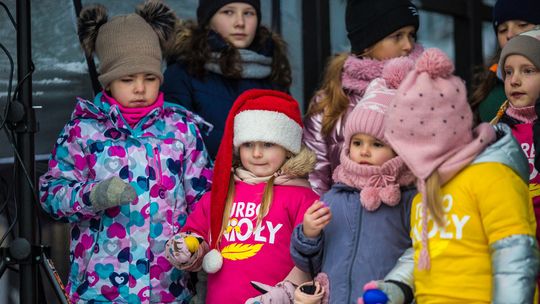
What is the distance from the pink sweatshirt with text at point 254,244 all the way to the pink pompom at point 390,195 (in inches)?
19.2

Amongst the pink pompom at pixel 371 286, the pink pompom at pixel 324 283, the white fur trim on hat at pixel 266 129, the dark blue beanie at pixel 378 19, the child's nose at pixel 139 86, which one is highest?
the dark blue beanie at pixel 378 19

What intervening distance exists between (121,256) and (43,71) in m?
1.08

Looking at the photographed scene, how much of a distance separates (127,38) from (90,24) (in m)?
0.21

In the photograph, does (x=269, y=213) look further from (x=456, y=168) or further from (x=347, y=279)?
(x=456, y=168)

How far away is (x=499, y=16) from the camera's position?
4.04m

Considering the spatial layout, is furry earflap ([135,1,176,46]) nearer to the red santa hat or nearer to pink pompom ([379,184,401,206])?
the red santa hat

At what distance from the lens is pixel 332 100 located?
3959 millimetres

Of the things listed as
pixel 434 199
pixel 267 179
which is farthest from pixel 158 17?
pixel 434 199

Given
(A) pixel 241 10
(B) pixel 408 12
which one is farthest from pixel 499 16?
(A) pixel 241 10

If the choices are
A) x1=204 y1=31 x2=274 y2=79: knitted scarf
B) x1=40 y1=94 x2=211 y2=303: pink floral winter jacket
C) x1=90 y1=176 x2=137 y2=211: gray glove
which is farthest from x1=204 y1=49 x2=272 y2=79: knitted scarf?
x1=90 y1=176 x2=137 y2=211: gray glove

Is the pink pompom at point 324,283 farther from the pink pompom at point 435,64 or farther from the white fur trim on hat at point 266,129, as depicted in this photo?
the pink pompom at point 435,64

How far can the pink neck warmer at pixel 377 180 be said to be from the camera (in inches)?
121

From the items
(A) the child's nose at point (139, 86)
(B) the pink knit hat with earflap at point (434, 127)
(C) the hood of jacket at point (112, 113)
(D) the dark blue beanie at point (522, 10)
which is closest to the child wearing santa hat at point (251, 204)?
(C) the hood of jacket at point (112, 113)

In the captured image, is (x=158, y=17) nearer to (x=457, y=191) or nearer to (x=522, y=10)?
(x=522, y=10)
